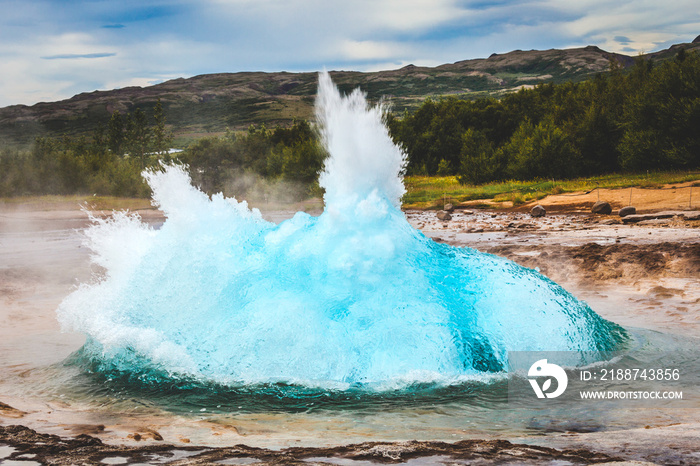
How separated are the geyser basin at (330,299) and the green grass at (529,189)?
17.8 meters

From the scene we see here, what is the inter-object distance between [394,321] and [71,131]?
495 feet

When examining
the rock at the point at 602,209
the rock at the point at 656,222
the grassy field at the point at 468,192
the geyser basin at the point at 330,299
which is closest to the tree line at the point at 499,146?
the grassy field at the point at 468,192

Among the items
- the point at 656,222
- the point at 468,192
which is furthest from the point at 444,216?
the point at 468,192

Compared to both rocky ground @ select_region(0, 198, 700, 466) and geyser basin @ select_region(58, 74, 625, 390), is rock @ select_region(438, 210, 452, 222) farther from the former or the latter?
geyser basin @ select_region(58, 74, 625, 390)

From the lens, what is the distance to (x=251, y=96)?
6757 inches

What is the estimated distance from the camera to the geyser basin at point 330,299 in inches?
169

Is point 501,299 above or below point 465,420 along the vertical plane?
above

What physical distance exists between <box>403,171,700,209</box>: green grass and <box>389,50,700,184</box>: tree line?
1.61 meters

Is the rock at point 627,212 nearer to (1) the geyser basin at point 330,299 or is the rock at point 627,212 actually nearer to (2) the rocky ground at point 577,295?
(2) the rocky ground at point 577,295

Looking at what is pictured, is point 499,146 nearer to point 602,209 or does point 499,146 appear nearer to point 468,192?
point 468,192

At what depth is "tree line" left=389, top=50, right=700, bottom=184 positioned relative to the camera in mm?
26359

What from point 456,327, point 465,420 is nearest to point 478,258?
point 456,327

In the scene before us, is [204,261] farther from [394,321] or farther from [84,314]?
[394,321]

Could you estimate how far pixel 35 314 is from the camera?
749 cm
